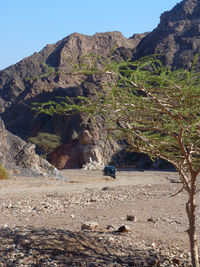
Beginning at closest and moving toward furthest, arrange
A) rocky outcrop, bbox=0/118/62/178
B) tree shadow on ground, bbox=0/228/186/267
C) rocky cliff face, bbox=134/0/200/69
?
tree shadow on ground, bbox=0/228/186/267, rocky outcrop, bbox=0/118/62/178, rocky cliff face, bbox=134/0/200/69

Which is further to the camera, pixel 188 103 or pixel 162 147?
pixel 162 147

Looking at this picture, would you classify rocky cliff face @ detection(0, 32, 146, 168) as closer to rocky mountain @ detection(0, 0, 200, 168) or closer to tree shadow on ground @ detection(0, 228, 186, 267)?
rocky mountain @ detection(0, 0, 200, 168)

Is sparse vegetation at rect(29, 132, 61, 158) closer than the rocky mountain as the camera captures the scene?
No

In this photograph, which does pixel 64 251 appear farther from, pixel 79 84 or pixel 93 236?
→ pixel 79 84

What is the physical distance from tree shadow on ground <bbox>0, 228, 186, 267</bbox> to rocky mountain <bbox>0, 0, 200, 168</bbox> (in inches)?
1051

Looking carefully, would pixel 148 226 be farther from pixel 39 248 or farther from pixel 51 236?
pixel 39 248

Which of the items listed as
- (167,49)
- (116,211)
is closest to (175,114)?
(116,211)

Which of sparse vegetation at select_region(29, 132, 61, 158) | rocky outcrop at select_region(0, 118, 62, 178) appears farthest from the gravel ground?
sparse vegetation at select_region(29, 132, 61, 158)

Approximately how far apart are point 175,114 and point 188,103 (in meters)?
0.28

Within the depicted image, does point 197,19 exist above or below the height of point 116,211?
above

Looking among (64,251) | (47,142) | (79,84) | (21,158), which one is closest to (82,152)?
(47,142)

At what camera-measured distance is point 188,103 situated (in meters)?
3.67

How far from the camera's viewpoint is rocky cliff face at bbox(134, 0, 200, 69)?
165ft

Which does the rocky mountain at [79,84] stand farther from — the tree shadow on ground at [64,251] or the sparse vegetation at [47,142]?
the tree shadow on ground at [64,251]
